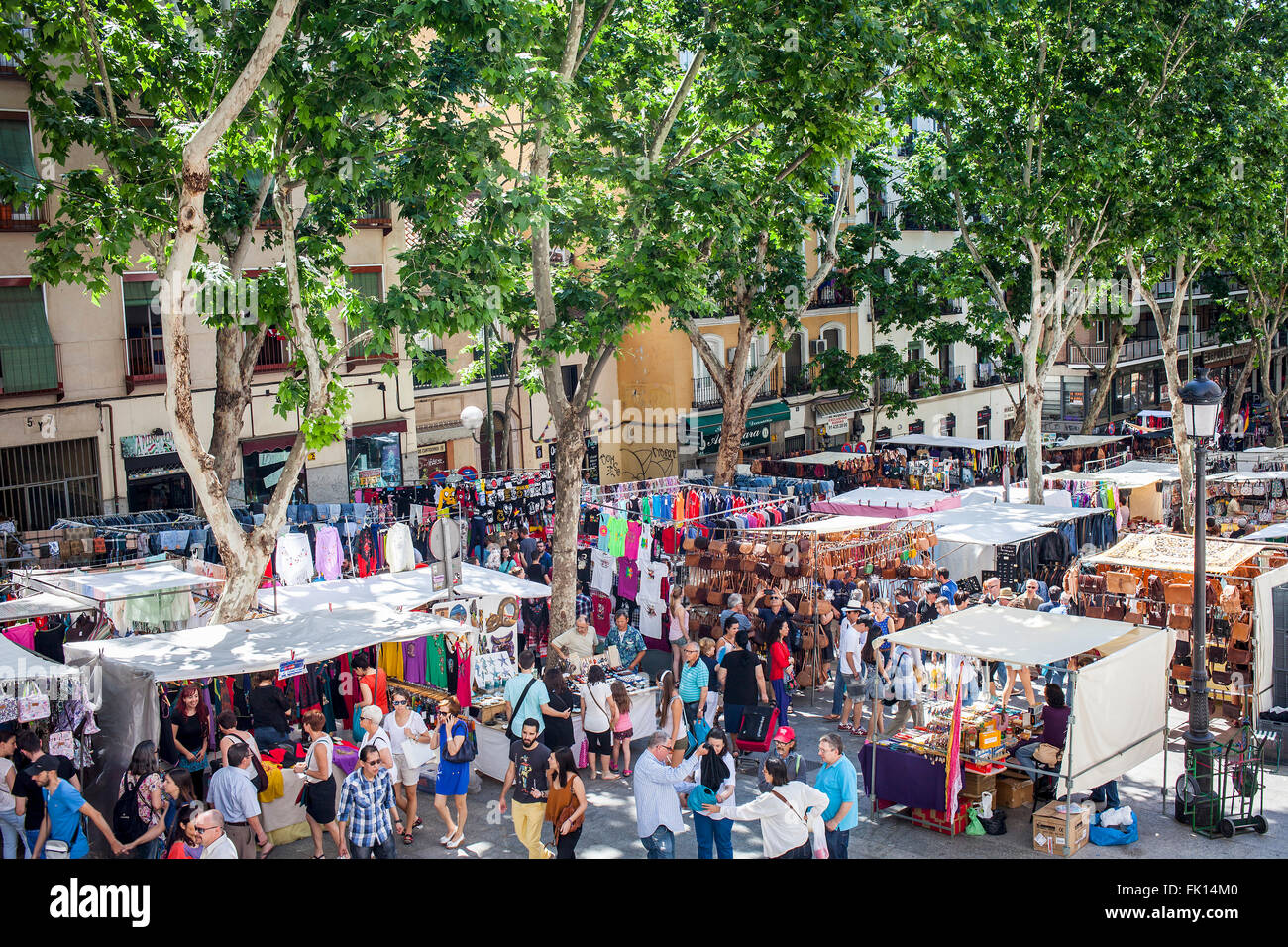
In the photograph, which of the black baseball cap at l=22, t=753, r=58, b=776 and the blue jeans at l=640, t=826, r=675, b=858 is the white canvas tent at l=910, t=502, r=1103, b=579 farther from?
the black baseball cap at l=22, t=753, r=58, b=776

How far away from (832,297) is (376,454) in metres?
17.3

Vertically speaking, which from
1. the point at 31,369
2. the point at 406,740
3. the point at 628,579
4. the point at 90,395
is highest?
the point at 31,369

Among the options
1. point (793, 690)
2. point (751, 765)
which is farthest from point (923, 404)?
point (751, 765)

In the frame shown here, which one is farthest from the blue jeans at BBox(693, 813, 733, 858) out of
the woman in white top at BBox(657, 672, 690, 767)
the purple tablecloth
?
the purple tablecloth

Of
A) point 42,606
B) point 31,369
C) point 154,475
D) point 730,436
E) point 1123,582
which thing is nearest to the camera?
point 42,606

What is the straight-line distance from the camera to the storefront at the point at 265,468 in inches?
960

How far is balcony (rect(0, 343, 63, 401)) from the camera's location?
811 inches

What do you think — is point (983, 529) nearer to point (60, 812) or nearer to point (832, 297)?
point (60, 812)

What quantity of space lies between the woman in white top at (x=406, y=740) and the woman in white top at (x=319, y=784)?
2.31 feet

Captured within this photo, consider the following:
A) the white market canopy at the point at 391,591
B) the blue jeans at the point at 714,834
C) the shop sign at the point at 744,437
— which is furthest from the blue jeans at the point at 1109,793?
the shop sign at the point at 744,437

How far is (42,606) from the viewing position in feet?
43.9

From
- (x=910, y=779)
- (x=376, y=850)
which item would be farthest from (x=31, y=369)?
(x=910, y=779)

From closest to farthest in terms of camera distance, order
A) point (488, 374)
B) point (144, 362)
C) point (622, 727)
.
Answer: point (622, 727)
point (144, 362)
point (488, 374)

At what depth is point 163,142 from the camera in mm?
13727
